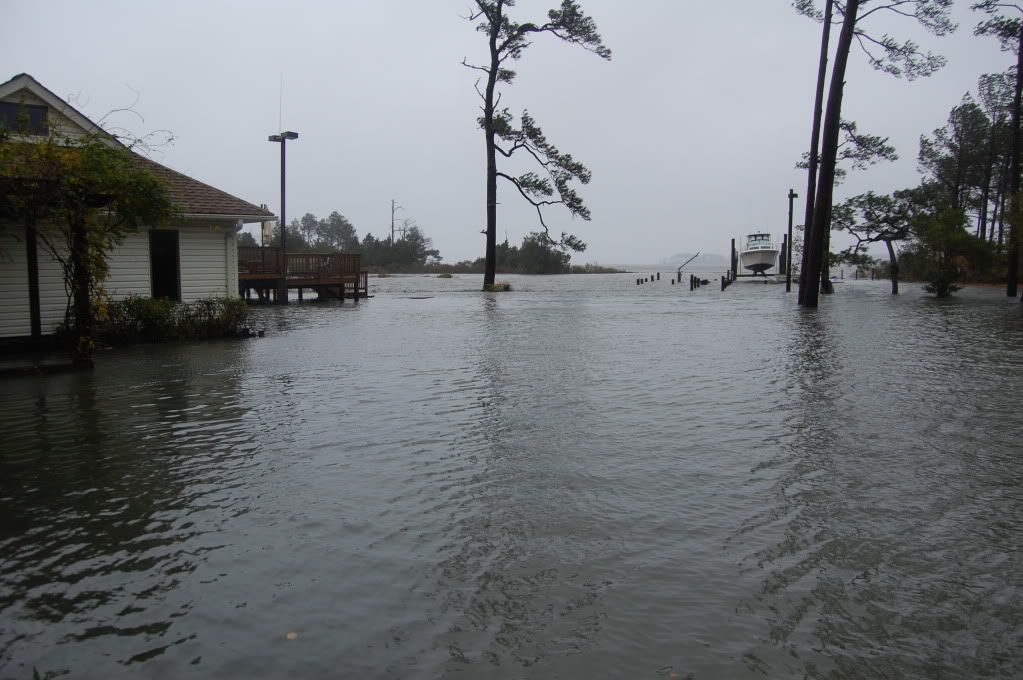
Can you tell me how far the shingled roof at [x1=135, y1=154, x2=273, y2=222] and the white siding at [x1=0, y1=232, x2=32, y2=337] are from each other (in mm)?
4488

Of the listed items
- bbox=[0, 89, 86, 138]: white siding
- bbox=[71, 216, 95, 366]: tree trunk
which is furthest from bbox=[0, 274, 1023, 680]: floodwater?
bbox=[0, 89, 86, 138]: white siding

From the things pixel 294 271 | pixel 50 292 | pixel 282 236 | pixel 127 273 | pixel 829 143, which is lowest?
pixel 50 292

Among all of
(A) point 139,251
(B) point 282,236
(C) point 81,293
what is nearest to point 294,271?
(B) point 282,236

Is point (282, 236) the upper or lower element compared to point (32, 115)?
lower

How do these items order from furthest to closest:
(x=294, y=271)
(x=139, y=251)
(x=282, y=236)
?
(x=282, y=236)
(x=294, y=271)
(x=139, y=251)

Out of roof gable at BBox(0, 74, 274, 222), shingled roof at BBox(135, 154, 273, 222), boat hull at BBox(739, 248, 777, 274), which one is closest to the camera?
roof gable at BBox(0, 74, 274, 222)

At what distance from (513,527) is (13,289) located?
14.5 metres

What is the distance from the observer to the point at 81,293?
12.8m

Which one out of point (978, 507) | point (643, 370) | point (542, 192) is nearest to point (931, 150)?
point (542, 192)

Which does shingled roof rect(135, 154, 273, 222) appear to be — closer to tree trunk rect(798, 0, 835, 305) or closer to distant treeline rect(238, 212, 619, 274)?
tree trunk rect(798, 0, 835, 305)

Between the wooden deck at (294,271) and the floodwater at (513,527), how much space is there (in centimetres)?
1894

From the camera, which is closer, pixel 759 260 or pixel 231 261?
pixel 231 261

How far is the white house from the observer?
1558cm

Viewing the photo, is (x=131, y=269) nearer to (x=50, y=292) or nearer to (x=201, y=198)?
(x=50, y=292)
